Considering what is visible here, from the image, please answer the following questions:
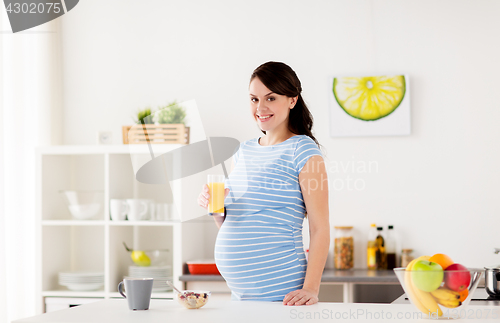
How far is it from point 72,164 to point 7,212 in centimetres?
62

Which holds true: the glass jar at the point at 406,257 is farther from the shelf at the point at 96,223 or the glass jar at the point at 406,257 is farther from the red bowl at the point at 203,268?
the shelf at the point at 96,223

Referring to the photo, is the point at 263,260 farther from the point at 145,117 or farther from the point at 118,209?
the point at 145,117

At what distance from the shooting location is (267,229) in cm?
163

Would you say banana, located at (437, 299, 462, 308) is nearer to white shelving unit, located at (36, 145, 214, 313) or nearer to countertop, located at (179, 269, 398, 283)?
countertop, located at (179, 269, 398, 283)

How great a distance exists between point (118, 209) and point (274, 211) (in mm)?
1537

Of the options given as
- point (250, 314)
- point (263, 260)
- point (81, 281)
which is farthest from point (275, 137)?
point (81, 281)

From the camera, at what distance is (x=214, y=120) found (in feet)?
10.9

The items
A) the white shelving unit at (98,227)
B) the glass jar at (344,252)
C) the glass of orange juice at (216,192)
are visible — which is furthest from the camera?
the glass jar at (344,252)

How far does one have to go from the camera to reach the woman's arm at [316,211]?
5.21 feet

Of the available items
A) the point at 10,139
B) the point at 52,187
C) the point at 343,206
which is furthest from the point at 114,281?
the point at 343,206

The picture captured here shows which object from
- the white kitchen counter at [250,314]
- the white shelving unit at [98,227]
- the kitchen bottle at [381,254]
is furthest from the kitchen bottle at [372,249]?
the white kitchen counter at [250,314]

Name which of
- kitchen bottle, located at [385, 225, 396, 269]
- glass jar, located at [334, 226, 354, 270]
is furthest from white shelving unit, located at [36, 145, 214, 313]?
kitchen bottle, located at [385, 225, 396, 269]

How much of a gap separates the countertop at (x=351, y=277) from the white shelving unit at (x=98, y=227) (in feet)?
0.49

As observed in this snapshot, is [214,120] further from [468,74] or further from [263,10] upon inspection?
[468,74]
